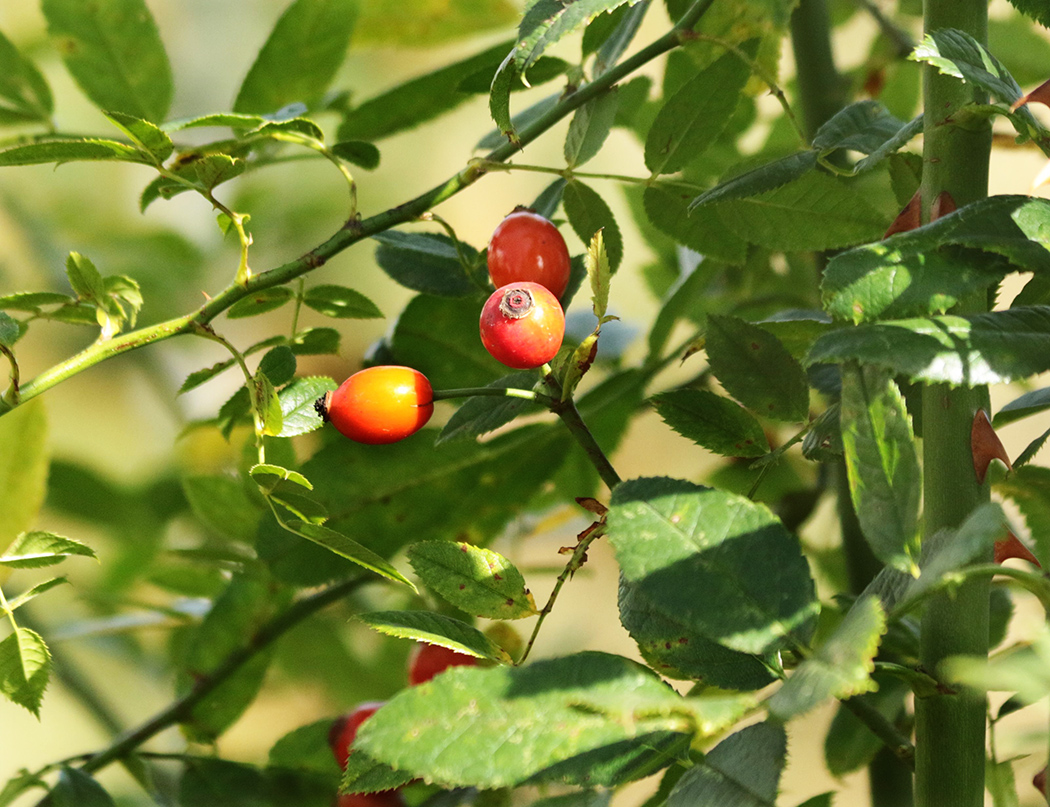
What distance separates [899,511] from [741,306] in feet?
1.24

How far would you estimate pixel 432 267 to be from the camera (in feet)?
1.51

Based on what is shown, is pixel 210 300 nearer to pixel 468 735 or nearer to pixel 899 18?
pixel 468 735

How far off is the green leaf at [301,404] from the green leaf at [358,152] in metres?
0.11

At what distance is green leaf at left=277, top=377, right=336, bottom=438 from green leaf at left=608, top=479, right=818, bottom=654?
0.14 meters

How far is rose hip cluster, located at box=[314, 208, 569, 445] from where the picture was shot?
13.5 inches

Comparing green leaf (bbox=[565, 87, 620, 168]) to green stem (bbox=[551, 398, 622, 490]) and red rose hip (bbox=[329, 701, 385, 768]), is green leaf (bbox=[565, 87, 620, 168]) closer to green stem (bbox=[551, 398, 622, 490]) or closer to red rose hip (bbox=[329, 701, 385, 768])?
green stem (bbox=[551, 398, 622, 490])

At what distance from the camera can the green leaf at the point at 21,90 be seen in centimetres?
56

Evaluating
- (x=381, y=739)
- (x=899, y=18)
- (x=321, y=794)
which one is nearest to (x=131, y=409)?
(x=321, y=794)

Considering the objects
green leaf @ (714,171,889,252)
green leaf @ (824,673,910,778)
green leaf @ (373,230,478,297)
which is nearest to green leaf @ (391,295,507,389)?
green leaf @ (373,230,478,297)

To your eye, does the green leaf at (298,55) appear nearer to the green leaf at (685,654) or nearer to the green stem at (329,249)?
the green stem at (329,249)

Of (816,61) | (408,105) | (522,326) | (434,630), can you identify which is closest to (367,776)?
(434,630)

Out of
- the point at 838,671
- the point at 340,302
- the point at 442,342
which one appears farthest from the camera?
the point at 442,342

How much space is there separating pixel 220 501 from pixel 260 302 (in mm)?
236

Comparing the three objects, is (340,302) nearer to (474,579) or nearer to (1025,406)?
(474,579)
